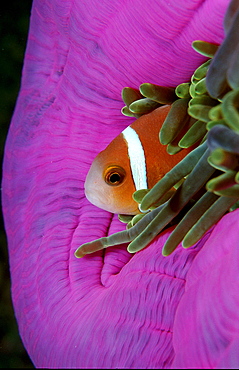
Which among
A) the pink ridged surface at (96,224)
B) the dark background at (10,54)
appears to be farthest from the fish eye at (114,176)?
the dark background at (10,54)

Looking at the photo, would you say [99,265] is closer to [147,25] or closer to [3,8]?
[147,25]

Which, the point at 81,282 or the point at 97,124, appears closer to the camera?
the point at 81,282

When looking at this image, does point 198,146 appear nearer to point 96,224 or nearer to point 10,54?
point 96,224

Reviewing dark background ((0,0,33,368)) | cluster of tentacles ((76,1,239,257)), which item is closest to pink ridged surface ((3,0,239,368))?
cluster of tentacles ((76,1,239,257))

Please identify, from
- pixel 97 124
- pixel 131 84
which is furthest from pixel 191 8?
pixel 97 124

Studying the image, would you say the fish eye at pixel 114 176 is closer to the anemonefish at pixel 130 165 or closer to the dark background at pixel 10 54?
the anemonefish at pixel 130 165

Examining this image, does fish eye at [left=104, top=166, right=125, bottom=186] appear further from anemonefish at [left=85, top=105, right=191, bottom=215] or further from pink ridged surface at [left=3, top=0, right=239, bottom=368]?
pink ridged surface at [left=3, top=0, right=239, bottom=368]

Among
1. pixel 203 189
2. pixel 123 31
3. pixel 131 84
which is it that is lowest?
pixel 203 189
